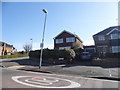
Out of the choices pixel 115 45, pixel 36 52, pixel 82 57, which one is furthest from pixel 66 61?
pixel 115 45

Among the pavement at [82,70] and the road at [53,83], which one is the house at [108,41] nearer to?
the pavement at [82,70]

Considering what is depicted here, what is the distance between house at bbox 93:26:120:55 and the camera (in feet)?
104

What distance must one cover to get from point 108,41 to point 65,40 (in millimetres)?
12925

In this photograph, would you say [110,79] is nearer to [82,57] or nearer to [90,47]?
[82,57]

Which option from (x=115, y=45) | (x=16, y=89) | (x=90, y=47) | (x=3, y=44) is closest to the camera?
(x=16, y=89)

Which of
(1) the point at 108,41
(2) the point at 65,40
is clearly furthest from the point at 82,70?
(2) the point at 65,40

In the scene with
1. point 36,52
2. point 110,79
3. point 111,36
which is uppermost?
point 111,36

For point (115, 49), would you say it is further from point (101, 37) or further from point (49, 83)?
point (49, 83)

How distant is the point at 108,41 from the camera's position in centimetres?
3275

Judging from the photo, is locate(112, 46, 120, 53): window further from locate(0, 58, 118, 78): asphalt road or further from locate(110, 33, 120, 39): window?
locate(0, 58, 118, 78): asphalt road

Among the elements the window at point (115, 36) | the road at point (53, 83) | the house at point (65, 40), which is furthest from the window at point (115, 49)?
the road at point (53, 83)

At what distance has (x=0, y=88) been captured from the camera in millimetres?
7605

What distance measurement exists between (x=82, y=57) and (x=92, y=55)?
2.63 meters

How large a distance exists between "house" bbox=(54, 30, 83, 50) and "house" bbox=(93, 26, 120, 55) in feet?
23.0
